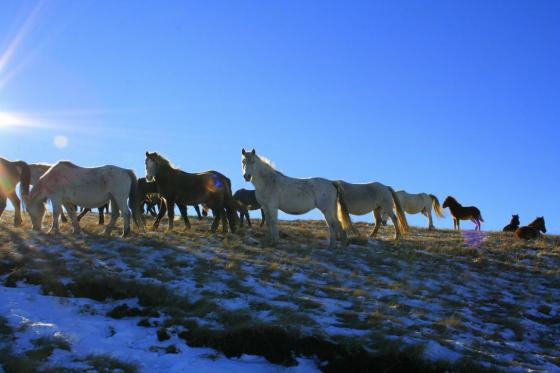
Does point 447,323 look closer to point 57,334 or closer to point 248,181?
point 57,334

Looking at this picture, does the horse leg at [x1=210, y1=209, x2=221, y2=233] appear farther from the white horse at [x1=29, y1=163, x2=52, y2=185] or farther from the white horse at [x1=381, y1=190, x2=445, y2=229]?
the white horse at [x1=381, y1=190, x2=445, y2=229]

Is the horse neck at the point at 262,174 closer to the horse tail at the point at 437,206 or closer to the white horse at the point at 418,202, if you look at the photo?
the white horse at the point at 418,202

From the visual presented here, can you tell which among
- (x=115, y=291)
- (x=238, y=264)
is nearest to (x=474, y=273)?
(x=238, y=264)

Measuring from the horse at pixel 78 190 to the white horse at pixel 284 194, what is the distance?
154 inches

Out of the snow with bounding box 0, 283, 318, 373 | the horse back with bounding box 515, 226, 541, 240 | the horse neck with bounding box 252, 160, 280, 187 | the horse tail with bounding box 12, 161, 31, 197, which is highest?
the horse neck with bounding box 252, 160, 280, 187

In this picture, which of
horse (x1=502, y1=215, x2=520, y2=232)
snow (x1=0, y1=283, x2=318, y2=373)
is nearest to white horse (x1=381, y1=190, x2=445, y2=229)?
horse (x1=502, y1=215, x2=520, y2=232)

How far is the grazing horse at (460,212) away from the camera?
3033cm

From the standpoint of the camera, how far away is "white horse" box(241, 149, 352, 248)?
57.3 feet

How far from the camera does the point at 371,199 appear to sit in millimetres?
20484

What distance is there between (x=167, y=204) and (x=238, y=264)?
718 cm

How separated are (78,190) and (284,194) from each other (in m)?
6.44

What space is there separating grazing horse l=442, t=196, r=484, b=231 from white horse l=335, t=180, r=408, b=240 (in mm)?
10770

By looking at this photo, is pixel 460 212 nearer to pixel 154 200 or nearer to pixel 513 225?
pixel 513 225

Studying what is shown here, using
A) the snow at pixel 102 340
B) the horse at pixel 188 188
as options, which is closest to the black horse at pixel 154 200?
the horse at pixel 188 188
